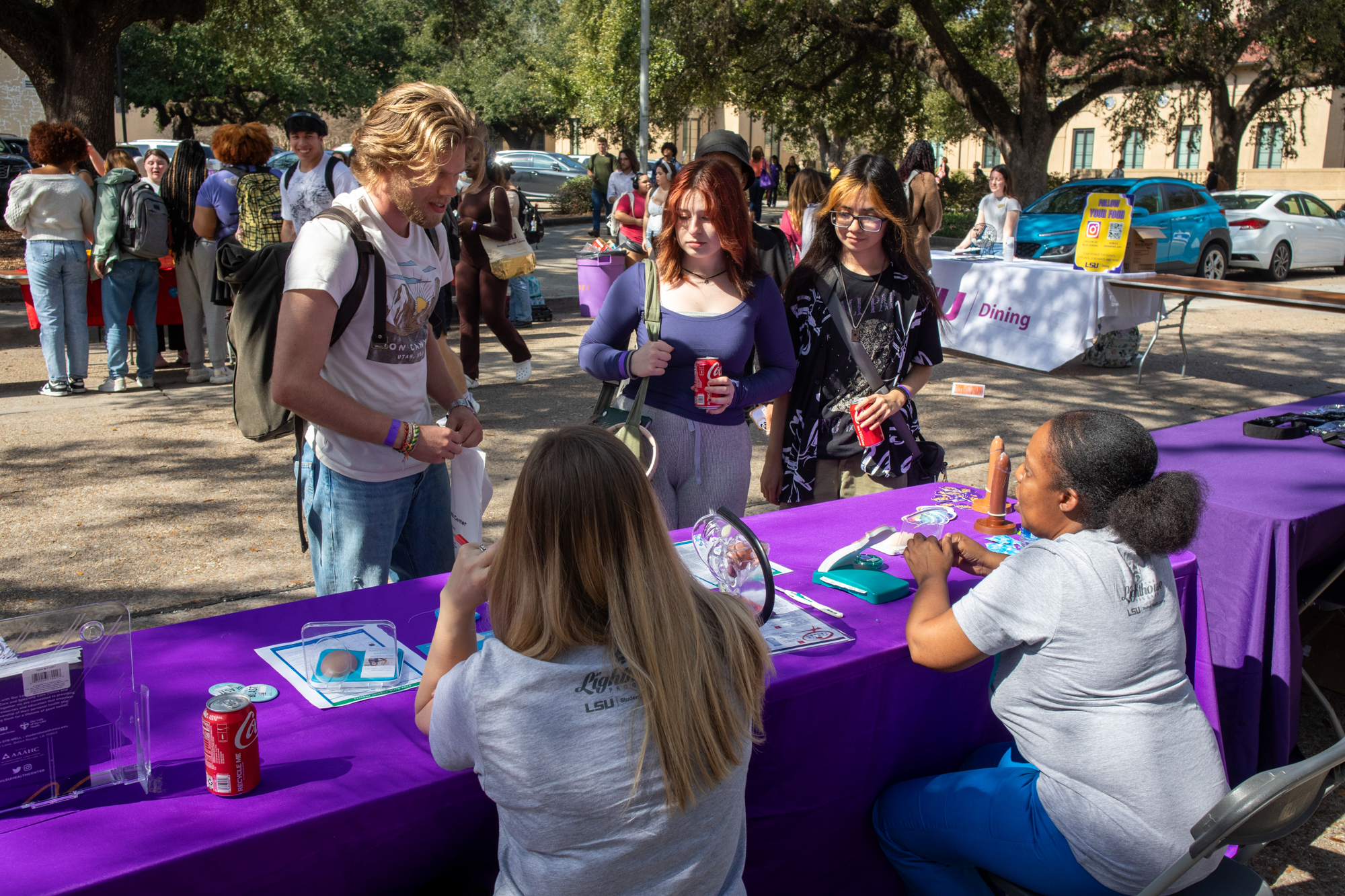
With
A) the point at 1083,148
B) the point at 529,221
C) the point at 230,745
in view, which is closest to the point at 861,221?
the point at 230,745

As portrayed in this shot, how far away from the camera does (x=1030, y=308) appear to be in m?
9.07

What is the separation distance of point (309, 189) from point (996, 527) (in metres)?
4.91

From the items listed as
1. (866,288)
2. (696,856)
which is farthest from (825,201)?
(696,856)

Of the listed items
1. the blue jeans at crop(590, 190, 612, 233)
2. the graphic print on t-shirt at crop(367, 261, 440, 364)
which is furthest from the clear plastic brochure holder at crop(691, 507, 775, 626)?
the blue jeans at crop(590, 190, 612, 233)

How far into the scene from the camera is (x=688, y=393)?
10.0ft

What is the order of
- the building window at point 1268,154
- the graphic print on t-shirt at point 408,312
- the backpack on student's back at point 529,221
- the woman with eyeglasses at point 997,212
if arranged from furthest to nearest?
the building window at point 1268,154 < the woman with eyeglasses at point 997,212 < the backpack on student's back at point 529,221 < the graphic print on t-shirt at point 408,312

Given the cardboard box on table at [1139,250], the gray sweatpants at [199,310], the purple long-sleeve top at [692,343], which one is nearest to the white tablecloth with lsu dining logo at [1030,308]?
the cardboard box on table at [1139,250]

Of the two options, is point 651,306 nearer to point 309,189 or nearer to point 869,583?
point 869,583

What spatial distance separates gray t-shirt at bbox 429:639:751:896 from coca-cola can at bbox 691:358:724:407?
149cm

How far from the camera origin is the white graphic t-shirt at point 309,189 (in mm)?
6172

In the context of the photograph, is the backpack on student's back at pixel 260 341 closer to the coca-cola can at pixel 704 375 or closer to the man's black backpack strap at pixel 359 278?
the man's black backpack strap at pixel 359 278

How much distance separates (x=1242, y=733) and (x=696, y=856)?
2142mm

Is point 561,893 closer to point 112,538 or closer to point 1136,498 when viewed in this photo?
point 1136,498

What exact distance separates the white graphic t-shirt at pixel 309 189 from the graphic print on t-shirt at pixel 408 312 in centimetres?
400
